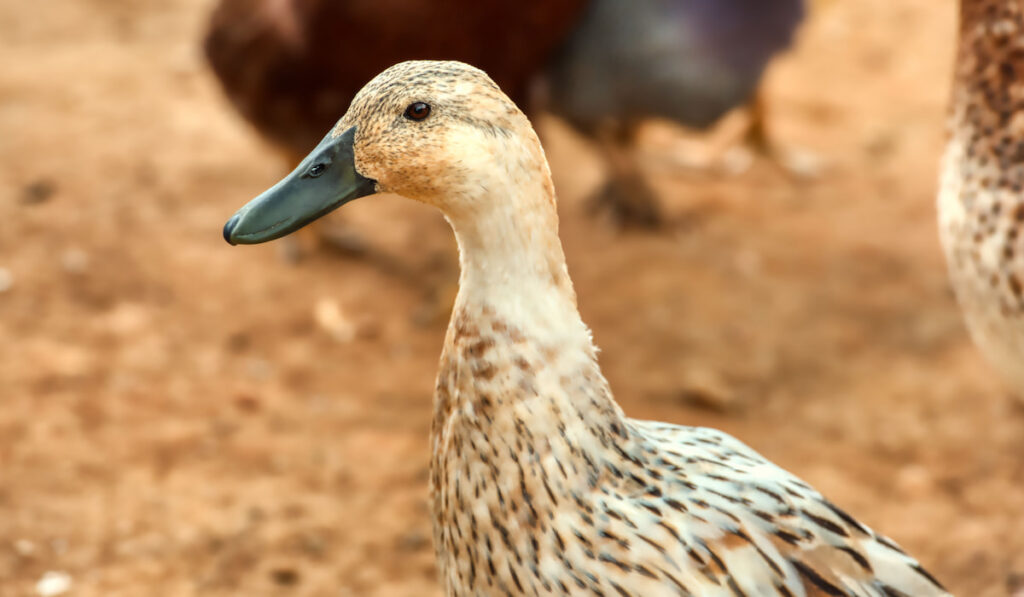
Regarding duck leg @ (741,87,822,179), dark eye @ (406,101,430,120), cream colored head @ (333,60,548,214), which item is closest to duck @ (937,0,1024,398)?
cream colored head @ (333,60,548,214)

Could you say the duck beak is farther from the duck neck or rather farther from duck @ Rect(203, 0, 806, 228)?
duck @ Rect(203, 0, 806, 228)

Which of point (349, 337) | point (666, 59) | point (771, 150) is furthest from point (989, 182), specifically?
point (771, 150)

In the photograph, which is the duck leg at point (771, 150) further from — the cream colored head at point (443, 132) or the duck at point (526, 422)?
the cream colored head at point (443, 132)

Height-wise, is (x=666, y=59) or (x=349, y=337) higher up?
(x=666, y=59)

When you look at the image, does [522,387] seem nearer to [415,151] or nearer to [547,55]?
[415,151]

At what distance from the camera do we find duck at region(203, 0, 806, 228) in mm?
3455

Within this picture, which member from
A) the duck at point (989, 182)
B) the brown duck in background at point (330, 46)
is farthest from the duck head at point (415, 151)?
the brown duck in background at point (330, 46)

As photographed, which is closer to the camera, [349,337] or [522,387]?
[522,387]

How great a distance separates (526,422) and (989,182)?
4.05 feet

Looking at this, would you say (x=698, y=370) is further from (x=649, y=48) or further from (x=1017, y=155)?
(x=1017, y=155)

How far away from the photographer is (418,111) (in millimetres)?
1431

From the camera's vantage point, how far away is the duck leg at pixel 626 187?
172 inches

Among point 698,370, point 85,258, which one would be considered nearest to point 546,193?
point 698,370

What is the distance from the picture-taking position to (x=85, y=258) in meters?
3.98
